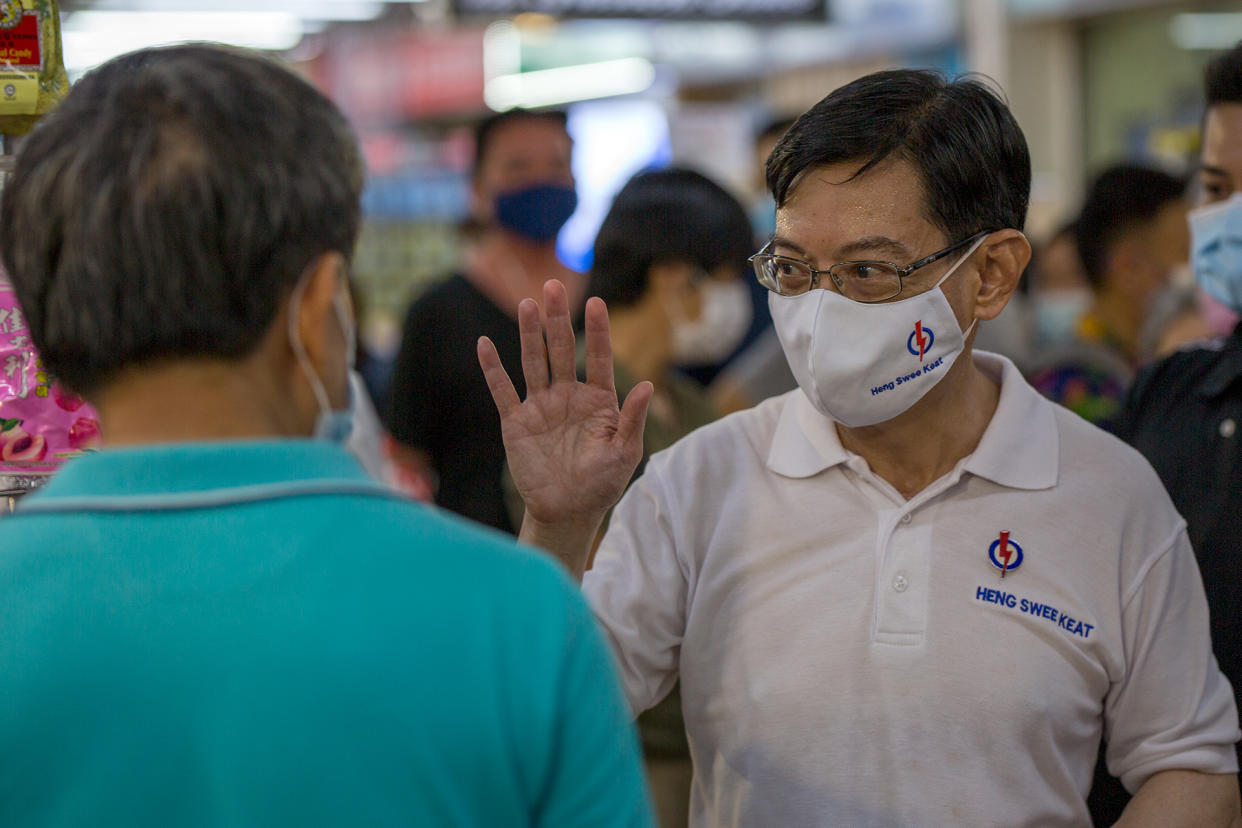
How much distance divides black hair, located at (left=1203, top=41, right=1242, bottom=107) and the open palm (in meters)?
1.39

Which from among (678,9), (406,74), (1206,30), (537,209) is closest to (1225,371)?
(537,209)

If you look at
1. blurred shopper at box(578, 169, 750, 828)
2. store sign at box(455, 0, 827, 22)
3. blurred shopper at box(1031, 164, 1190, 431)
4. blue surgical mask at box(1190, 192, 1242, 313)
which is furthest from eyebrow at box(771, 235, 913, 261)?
store sign at box(455, 0, 827, 22)

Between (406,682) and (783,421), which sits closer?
(406,682)

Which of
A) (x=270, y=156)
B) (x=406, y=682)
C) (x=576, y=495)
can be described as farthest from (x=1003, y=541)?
(x=270, y=156)

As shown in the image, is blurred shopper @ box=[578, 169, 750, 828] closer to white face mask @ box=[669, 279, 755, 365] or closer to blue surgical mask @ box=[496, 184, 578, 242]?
blue surgical mask @ box=[496, 184, 578, 242]

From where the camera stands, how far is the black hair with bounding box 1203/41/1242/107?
2.32 m

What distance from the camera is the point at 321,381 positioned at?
112 centimetres

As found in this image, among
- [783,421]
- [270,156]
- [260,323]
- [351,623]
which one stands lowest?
[783,421]

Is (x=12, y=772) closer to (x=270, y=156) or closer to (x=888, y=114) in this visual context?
(x=270, y=156)

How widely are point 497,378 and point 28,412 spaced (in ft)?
1.88

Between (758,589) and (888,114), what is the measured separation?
687 millimetres

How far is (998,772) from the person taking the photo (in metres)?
1.68

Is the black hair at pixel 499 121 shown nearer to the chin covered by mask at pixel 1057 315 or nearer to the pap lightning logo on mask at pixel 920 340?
the pap lightning logo on mask at pixel 920 340

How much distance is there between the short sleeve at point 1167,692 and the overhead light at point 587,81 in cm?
1092
